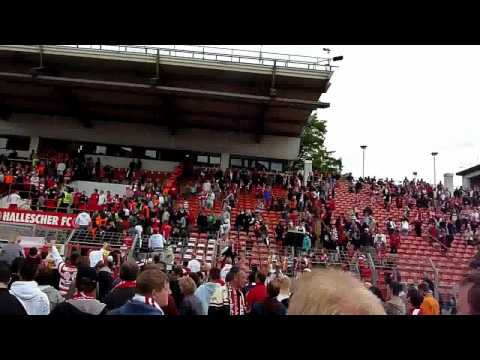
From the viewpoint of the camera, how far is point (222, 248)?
15828 millimetres

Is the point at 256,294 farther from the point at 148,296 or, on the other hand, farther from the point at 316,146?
the point at 316,146

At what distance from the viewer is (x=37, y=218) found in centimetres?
1656

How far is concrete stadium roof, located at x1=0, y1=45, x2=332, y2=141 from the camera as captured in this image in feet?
72.2

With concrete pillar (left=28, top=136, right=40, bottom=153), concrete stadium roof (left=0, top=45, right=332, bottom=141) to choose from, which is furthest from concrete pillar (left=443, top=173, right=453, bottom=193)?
concrete pillar (left=28, top=136, right=40, bottom=153)

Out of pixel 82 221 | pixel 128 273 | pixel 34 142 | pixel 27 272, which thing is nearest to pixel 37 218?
pixel 82 221

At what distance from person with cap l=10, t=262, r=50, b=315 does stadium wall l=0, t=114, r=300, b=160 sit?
76.4 feet

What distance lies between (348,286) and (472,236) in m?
19.9

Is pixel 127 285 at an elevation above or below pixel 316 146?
below

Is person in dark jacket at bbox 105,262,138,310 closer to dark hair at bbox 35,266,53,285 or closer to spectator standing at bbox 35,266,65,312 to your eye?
spectator standing at bbox 35,266,65,312

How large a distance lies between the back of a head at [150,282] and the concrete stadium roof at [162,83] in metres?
19.3

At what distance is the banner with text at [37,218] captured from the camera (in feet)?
54.1

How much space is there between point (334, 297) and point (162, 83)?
2235cm
